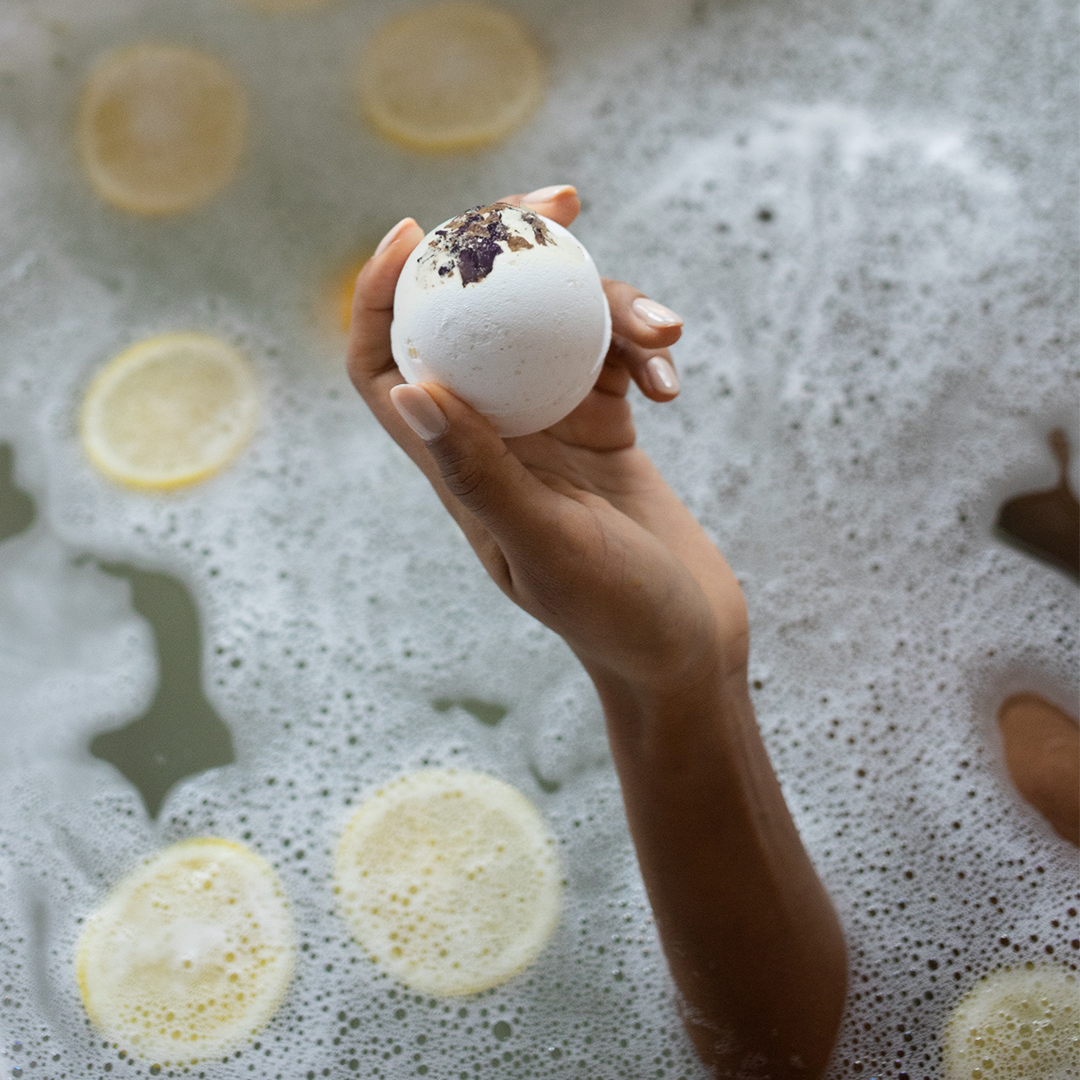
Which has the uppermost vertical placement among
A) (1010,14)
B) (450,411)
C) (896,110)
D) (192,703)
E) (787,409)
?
(1010,14)

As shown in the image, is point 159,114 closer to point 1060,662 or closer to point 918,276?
point 918,276

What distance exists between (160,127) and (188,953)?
1.02 metres

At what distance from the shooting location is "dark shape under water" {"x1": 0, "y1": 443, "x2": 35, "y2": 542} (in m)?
1.21

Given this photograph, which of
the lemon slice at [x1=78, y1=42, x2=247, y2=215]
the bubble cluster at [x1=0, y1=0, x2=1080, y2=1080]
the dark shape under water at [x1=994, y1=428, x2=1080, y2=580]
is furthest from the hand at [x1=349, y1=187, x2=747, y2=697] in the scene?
the lemon slice at [x1=78, y1=42, x2=247, y2=215]

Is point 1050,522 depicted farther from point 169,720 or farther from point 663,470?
point 169,720

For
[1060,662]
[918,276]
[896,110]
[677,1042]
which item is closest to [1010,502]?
[1060,662]

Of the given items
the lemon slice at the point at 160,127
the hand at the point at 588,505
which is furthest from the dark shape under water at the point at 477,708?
the lemon slice at the point at 160,127

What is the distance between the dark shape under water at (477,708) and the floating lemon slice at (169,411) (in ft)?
1.27

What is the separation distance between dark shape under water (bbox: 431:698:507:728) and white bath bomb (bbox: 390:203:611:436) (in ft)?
1.67

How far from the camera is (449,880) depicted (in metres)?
1.02

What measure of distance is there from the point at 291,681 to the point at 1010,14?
4.02 feet

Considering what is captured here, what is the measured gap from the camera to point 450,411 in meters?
0.61

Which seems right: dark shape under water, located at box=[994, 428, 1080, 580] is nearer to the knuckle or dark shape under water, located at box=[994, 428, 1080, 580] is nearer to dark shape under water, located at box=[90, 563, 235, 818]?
the knuckle

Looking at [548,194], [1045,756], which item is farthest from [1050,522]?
[548,194]
